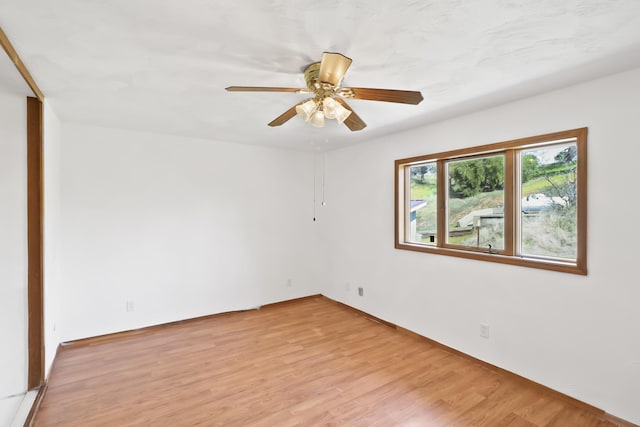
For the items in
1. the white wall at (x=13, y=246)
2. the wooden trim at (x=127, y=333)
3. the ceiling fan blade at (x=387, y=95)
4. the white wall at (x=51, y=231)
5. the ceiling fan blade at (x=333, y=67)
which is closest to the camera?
the ceiling fan blade at (x=333, y=67)

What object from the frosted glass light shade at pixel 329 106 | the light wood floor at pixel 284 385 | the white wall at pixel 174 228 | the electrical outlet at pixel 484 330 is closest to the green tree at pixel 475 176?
the electrical outlet at pixel 484 330

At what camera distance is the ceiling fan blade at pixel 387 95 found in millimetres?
1655

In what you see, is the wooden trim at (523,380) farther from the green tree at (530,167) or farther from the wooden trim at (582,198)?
the green tree at (530,167)

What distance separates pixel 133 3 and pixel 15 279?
88.2 inches

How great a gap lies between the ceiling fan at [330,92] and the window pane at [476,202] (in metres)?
1.49

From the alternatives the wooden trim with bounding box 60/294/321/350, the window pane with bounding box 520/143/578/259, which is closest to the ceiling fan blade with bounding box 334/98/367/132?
the window pane with bounding box 520/143/578/259

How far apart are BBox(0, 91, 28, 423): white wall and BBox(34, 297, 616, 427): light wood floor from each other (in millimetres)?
319

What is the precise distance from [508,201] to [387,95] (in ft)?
5.47

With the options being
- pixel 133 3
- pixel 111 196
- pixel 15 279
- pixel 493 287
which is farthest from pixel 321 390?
pixel 111 196

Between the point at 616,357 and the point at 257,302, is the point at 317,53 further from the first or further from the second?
the point at 257,302

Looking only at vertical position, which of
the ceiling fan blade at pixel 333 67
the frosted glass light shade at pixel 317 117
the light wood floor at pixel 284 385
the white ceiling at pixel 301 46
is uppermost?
the white ceiling at pixel 301 46

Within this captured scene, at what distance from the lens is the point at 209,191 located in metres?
3.88

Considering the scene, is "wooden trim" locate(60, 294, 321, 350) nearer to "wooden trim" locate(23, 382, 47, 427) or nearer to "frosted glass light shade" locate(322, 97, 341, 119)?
"wooden trim" locate(23, 382, 47, 427)

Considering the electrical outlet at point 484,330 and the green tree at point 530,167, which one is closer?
the green tree at point 530,167
